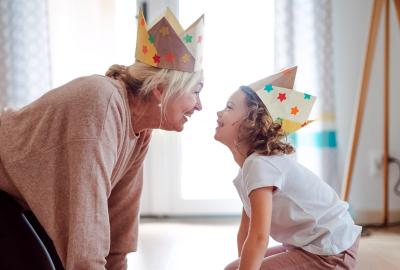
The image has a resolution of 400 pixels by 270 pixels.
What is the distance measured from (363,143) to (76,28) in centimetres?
179

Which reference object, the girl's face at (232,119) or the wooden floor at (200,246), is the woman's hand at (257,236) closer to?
the girl's face at (232,119)

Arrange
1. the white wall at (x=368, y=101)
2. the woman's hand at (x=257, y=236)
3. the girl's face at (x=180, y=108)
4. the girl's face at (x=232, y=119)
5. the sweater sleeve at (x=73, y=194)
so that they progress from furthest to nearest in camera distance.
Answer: the white wall at (x=368, y=101) < the girl's face at (x=232, y=119) < the girl's face at (x=180, y=108) < the woman's hand at (x=257, y=236) < the sweater sleeve at (x=73, y=194)

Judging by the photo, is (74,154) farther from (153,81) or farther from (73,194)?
(153,81)

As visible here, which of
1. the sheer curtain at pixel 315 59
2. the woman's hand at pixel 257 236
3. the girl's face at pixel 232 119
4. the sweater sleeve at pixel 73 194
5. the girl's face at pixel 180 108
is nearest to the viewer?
the sweater sleeve at pixel 73 194

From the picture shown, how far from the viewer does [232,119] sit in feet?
4.27

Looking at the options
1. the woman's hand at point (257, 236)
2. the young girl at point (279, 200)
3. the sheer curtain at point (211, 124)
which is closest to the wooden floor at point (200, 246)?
the sheer curtain at point (211, 124)

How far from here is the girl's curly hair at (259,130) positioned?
1.25m

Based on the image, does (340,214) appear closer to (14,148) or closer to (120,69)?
(120,69)

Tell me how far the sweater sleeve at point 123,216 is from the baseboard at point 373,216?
1611mm

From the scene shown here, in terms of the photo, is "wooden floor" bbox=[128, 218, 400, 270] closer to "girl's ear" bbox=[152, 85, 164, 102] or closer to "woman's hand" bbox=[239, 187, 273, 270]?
"woman's hand" bbox=[239, 187, 273, 270]

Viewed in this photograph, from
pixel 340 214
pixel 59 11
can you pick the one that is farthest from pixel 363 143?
pixel 59 11

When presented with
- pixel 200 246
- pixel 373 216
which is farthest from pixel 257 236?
pixel 373 216

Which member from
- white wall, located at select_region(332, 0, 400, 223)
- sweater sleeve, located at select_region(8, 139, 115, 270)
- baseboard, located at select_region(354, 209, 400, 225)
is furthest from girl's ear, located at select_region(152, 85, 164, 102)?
baseboard, located at select_region(354, 209, 400, 225)

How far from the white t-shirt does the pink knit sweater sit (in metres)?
0.39
